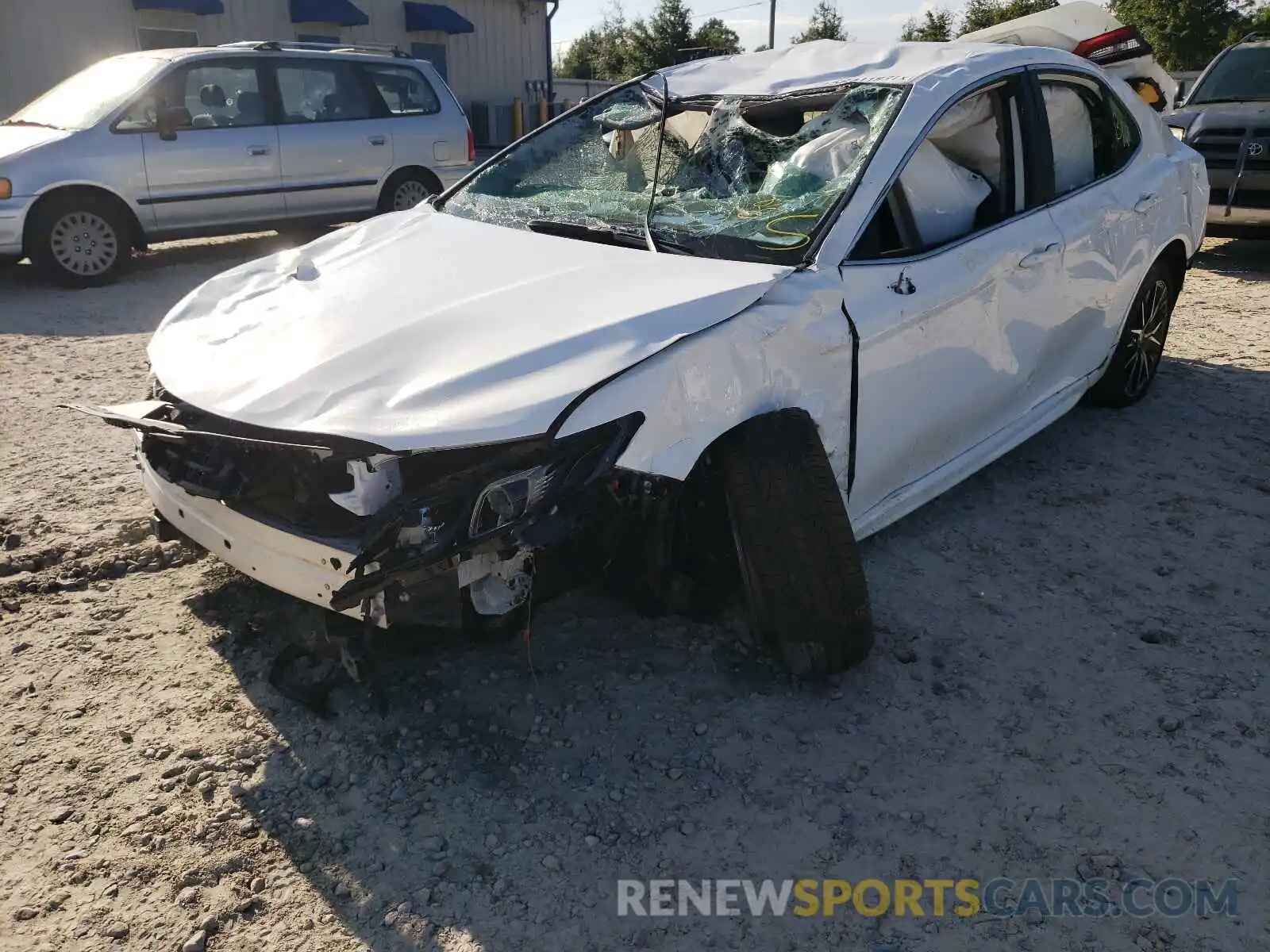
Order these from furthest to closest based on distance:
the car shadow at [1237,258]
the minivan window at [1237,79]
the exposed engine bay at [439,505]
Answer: the minivan window at [1237,79] < the car shadow at [1237,258] < the exposed engine bay at [439,505]

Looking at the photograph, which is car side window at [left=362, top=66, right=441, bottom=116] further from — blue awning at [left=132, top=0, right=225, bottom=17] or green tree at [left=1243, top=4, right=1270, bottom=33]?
green tree at [left=1243, top=4, right=1270, bottom=33]

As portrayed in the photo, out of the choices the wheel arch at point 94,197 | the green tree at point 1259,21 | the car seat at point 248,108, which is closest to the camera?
the wheel arch at point 94,197

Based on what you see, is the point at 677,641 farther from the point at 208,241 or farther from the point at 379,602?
the point at 208,241

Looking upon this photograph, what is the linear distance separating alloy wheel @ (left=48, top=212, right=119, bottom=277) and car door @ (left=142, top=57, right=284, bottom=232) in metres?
0.43

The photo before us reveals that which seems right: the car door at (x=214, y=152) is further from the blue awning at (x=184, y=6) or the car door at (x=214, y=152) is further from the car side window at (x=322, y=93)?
the blue awning at (x=184, y=6)

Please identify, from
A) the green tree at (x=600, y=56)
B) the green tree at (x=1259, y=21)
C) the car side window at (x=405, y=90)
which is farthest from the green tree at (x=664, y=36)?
the car side window at (x=405, y=90)

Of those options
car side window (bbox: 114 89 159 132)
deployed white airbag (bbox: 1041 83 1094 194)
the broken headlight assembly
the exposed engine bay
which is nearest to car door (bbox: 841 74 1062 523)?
deployed white airbag (bbox: 1041 83 1094 194)

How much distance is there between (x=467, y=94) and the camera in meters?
19.5

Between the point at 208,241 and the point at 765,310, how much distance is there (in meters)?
9.04

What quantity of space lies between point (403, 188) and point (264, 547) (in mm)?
7933

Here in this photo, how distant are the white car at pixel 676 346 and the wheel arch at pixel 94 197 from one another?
5122 millimetres

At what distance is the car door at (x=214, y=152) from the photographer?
8195 mm

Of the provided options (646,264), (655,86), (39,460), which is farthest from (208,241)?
(646,264)

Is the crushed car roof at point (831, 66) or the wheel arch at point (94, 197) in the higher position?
the crushed car roof at point (831, 66)
